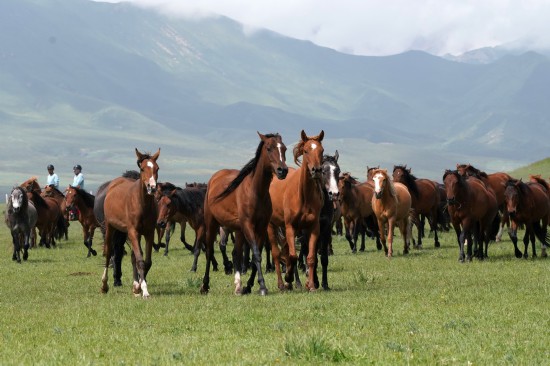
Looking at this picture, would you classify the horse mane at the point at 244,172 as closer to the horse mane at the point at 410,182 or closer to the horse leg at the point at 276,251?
the horse leg at the point at 276,251

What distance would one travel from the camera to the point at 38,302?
56.2ft

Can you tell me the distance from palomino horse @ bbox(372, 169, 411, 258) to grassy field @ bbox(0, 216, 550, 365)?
6081 millimetres

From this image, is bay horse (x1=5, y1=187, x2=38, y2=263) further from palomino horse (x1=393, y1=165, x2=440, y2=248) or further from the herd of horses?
palomino horse (x1=393, y1=165, x2=440, y2=248)

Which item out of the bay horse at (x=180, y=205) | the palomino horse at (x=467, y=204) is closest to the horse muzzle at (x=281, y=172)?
the palomino horse at (x=467, y=204)

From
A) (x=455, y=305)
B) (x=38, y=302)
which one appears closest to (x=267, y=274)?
(x=38, y=302)

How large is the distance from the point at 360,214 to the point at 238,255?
15145 millimetres

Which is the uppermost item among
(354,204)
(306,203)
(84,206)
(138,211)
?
(354,204)

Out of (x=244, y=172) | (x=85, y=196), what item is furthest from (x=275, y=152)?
(x=85, y=196)

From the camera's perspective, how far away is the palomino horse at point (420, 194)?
108 feet

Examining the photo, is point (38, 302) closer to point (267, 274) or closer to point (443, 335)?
point (267, 274)

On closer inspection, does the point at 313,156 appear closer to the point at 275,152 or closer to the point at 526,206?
the point at 275,152

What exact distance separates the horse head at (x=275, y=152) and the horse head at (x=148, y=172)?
1817 millimetres

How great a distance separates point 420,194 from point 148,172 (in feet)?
60.3

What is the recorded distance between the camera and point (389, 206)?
28.5 meters
